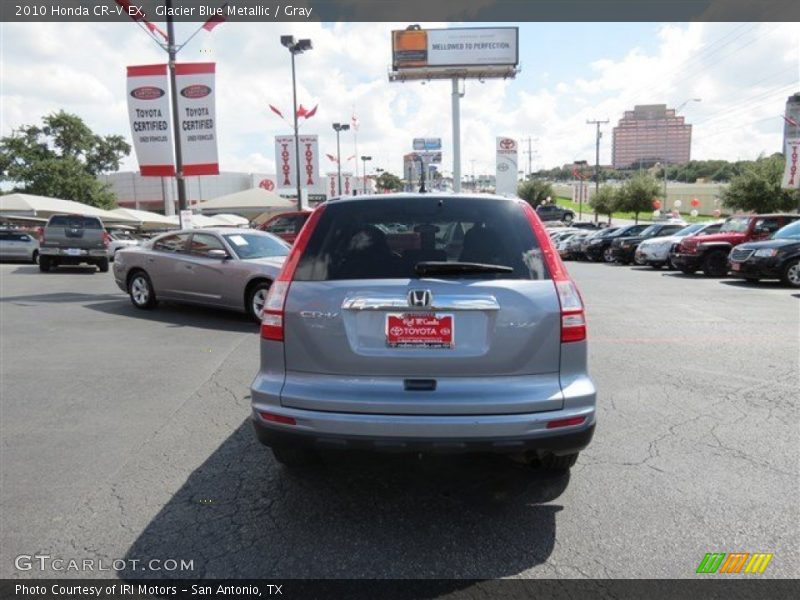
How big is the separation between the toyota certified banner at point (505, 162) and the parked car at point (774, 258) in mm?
44981

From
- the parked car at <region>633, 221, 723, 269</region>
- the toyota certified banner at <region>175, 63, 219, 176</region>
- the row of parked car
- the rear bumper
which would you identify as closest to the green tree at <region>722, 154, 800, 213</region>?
the row of parked car

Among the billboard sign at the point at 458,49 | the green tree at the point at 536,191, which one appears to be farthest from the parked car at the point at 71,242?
the green tree at the point at 536,191

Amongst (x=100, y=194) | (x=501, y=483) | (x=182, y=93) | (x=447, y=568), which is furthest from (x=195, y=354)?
(x=100, y=194)

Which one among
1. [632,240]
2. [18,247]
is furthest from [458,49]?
[18,247]

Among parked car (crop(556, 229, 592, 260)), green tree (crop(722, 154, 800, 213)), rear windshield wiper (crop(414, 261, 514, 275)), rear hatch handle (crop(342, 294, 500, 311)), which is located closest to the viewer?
rear hatch handle (crop(342, 294, 500, 311))

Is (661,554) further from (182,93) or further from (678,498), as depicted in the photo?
(182,93)

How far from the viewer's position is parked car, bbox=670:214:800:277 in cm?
1714

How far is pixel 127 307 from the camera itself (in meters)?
11.8

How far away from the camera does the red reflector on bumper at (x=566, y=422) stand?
10.0 ft

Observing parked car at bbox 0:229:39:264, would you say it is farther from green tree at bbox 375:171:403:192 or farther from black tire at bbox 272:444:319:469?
green tree at bbox 375:171:403:192

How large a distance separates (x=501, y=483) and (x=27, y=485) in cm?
303

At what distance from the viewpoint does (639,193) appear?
56594mm

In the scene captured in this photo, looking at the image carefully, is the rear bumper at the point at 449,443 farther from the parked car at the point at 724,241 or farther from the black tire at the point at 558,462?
the parked car at the point at 724,241

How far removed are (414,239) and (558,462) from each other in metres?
1.67
